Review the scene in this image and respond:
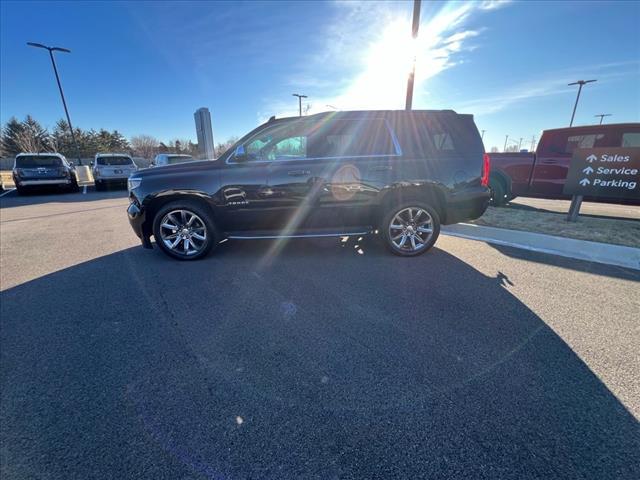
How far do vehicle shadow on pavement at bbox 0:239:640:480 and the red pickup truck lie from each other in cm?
578

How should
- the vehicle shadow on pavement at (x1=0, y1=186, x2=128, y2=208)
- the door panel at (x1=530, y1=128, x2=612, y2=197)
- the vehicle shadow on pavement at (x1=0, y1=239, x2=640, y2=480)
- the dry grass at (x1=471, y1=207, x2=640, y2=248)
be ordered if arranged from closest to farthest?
the vehicle shadow on pavement at (x1=0, y1=239, x2=640, y2=480), the dry grass at (x1=471, y1=207, x2=640, y2=248), the door panel at (x1=530, y1=128, x2=612, y2=197), the vehicle shadow on pavement at (x1=0, y1=186, x2=128, y2=208)

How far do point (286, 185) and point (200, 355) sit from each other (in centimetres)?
253

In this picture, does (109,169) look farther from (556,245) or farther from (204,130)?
(556,245)

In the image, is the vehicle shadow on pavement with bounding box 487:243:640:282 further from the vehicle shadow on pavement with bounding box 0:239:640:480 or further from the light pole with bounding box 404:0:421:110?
the light pole with bounding box 404:0:421:110

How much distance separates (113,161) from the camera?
13859 mm

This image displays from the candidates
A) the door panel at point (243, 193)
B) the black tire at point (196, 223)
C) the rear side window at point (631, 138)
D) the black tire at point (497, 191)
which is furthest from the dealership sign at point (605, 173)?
the black tire at point (196, 223)

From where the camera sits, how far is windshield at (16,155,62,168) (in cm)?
1168

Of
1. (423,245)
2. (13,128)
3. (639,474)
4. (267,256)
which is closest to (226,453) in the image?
(639,474)

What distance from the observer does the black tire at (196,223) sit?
166 inches

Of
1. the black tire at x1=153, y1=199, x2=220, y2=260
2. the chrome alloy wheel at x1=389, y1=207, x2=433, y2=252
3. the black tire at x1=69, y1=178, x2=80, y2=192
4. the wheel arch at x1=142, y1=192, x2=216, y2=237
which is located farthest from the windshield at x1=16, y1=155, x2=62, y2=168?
the chrome alloy wheel at x1=389, y1=207, x2=433, y2=252

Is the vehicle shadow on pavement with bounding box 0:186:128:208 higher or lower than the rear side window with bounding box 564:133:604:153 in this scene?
lower

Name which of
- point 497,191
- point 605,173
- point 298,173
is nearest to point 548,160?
point 497,191

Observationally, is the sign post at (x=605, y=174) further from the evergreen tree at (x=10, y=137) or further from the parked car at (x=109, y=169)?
the evergreen tree at (x=10, y=137)

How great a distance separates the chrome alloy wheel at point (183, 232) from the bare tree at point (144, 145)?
2798 inches
